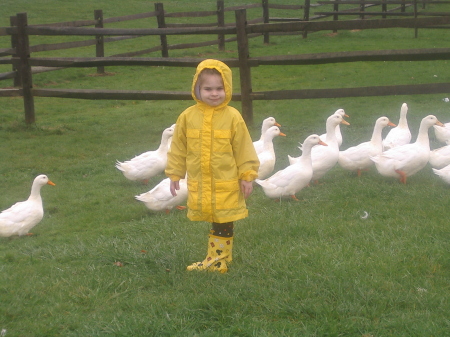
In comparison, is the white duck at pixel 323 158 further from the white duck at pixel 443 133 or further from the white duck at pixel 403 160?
the white duck at pixel 443 133

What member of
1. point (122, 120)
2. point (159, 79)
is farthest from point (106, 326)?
point (159, 79)

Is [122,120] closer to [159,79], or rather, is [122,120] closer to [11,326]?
[159,79]

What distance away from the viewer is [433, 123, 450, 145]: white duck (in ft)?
27.0

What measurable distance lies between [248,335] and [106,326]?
2.82 ft

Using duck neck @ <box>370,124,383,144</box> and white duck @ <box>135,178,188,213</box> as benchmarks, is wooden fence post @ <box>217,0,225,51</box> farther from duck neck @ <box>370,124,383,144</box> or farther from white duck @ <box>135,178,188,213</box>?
white duck @ <box>135,178,188,213</box>

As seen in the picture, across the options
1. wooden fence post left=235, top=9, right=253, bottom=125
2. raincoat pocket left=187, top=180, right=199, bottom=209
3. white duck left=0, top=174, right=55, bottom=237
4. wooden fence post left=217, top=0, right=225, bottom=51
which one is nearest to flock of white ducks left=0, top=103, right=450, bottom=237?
white duck left=0, top=174, right=55, bottom=237

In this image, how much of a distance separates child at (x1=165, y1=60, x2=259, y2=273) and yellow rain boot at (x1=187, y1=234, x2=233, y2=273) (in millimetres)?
226

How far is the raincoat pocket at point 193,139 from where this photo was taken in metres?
4.35

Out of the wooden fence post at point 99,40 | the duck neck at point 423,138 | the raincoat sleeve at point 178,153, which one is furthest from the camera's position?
the wooden fence post at point 99,40

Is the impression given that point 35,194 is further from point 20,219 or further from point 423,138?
point 423,138

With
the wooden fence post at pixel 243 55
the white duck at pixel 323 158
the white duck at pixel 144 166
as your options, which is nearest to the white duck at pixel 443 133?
the white duck at pixel 323 158

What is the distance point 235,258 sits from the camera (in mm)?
4770

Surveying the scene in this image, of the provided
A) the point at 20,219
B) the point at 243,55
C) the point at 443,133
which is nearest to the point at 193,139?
the point at 20,219

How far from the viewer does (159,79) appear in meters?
15.1
